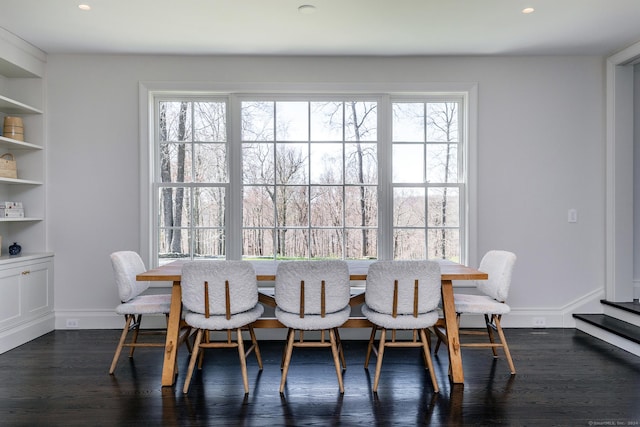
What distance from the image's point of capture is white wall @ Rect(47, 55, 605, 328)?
13.0 ft

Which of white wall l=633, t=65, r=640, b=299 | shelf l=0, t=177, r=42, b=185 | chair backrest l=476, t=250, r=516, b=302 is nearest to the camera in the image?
chair backrest l=476, t=250, r=516, b=302

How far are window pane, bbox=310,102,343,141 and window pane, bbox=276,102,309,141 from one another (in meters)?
A: 0.07

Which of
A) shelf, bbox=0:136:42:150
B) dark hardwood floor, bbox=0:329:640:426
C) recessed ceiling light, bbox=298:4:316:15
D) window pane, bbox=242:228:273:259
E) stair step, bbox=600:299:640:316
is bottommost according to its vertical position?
dark hardwood floor, bbox=0:329:640:426

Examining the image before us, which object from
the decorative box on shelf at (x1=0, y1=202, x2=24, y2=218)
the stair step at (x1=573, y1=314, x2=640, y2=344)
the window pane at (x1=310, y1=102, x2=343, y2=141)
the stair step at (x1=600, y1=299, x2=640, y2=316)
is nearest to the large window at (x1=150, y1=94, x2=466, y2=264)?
the window pane at (x1=310, y1=102, x2=343, y2=141)

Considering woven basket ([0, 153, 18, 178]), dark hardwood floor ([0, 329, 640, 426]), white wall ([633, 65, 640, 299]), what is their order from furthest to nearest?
white wall ([633, 65, 640, 299]) → woven basket ([0, 153, 18, 178]) → dark hardwood floor ([0, 329, 640, 426])

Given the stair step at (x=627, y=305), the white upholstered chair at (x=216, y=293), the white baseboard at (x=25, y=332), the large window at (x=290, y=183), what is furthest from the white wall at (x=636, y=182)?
the white baseboard at (x=25, y=332)

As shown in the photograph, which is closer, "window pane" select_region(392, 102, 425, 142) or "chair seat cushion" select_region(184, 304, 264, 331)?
"chair seat cushion" select_region(184, 304, 264, 331)

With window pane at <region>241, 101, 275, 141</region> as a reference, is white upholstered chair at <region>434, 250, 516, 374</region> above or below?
below

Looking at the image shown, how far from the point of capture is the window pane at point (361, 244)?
406cm

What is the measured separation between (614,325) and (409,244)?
202 cm

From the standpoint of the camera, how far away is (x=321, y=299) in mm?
2568

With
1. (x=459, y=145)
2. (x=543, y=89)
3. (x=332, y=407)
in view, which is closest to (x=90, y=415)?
(x=332, y=407)

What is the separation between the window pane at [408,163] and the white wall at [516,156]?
0.62 meters

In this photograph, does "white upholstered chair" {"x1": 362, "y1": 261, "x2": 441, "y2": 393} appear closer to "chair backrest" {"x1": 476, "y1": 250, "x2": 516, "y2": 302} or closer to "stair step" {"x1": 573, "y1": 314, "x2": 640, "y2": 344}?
"chair backrest" {"x1": 476, "y1": 250, "x2": 516, "y2": 302}
